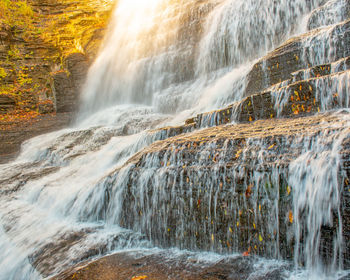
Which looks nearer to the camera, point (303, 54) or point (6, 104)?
point (303, 54)

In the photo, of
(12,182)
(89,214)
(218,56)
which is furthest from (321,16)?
(12,182)

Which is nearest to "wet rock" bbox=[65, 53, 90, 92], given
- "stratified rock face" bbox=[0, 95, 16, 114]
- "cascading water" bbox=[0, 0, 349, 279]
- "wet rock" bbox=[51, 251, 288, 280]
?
"cascading water" bbox=[0, 0, 349, 279]

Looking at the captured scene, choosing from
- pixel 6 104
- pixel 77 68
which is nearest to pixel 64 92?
pixel 77 68

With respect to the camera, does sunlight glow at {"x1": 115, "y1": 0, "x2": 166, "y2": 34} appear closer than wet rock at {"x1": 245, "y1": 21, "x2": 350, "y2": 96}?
No

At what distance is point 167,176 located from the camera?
3.48 meters

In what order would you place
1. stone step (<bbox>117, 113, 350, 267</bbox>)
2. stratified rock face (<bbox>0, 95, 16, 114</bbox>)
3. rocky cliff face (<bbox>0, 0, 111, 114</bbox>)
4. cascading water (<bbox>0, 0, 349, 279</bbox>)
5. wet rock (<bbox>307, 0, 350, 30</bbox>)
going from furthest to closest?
1. rocky cliff face (<bbox>0, 0, 111, 114</bbox>)
2. stratified rock face (<bbox>0, 95, 16, 114</bbox>)
3. wet rock (<bbox>307, 0, 350, 30</bbox>)
4. cascading water (<bbox>0, 0, 349, 279</bbox>)
5. stone step (<bbox>117, 113, 350, 267</bbox>)

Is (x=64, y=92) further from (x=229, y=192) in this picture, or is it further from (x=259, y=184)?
(x=259, y=184)

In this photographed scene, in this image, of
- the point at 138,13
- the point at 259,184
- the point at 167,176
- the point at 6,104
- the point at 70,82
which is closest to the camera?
the point at 259,184

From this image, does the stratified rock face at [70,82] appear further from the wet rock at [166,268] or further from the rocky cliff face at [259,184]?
the wet rock at [166,268]

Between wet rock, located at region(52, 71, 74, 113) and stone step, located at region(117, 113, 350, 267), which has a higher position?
wet rock, located at region(52, 71, 74, 113)

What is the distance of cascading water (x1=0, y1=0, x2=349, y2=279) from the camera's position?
2637 mm

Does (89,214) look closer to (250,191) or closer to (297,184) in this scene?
(250,191)

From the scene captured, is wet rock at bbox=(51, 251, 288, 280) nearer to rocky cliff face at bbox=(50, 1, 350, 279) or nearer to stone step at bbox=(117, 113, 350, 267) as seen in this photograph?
rocky cliff face at bbox=(50, 1, 350, 279)

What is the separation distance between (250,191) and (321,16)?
6.36m
